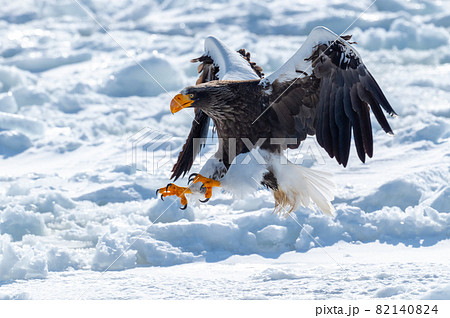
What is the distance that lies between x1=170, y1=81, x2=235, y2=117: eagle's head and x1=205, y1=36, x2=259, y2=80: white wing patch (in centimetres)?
66

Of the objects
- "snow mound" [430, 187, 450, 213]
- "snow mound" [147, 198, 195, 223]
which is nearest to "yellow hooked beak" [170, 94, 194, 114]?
"snow mound" [147, 198, 195, 223]

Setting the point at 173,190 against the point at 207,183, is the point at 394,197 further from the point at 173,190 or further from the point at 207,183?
the point at 173,190

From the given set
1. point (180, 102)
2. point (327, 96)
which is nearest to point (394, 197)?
point (327, 96)

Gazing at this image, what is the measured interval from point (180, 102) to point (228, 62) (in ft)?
4.01

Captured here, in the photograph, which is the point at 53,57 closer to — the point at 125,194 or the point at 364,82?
the point at 125,194

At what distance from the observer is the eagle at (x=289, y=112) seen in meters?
4.89

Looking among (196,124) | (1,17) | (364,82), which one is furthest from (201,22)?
(364,82)

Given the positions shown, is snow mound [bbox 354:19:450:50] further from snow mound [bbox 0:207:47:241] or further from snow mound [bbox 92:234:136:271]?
snow mound [bbox 92:234:136:271]

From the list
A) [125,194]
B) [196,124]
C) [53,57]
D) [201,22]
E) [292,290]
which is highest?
[201,22]

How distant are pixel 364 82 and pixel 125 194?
141 inches

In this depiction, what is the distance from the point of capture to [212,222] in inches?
251

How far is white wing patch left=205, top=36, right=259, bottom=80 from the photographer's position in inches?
231

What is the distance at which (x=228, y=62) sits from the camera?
6.06m

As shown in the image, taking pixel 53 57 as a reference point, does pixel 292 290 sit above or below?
below
